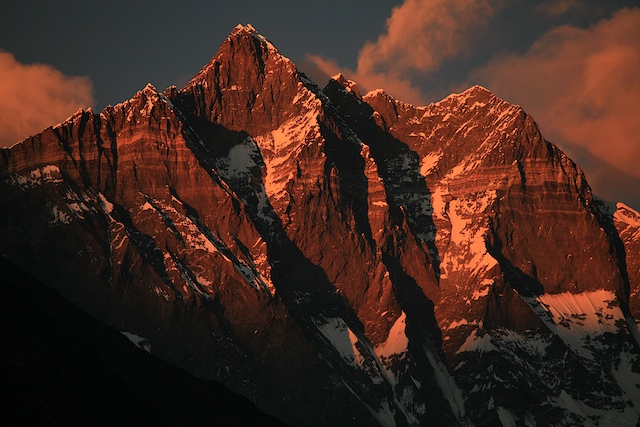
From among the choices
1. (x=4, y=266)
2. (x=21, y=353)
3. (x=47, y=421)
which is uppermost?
(x=4, y=266)

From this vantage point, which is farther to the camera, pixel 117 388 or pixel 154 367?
pixel 154 367

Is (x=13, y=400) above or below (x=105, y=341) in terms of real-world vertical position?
below

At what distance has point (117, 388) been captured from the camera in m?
144

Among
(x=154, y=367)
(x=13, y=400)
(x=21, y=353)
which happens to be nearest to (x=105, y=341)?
(x=154, y=367)

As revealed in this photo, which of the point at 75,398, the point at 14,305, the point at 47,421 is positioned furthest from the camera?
the point at 14,305

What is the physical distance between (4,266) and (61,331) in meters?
15.6

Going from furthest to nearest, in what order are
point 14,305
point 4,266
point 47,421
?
point 4,266, point 14,305, point 47,421

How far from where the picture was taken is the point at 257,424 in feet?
508

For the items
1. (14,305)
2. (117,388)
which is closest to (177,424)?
(117,388)

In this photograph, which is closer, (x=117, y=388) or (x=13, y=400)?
(x=13, y=400)

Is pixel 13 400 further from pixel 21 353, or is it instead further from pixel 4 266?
pixel 4 266

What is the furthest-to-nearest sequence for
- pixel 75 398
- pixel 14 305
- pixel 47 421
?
pixel 14 305 < pixel 75 398 < pixel 47 421

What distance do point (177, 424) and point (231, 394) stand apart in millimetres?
12052

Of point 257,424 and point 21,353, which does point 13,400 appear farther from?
point 257,424
